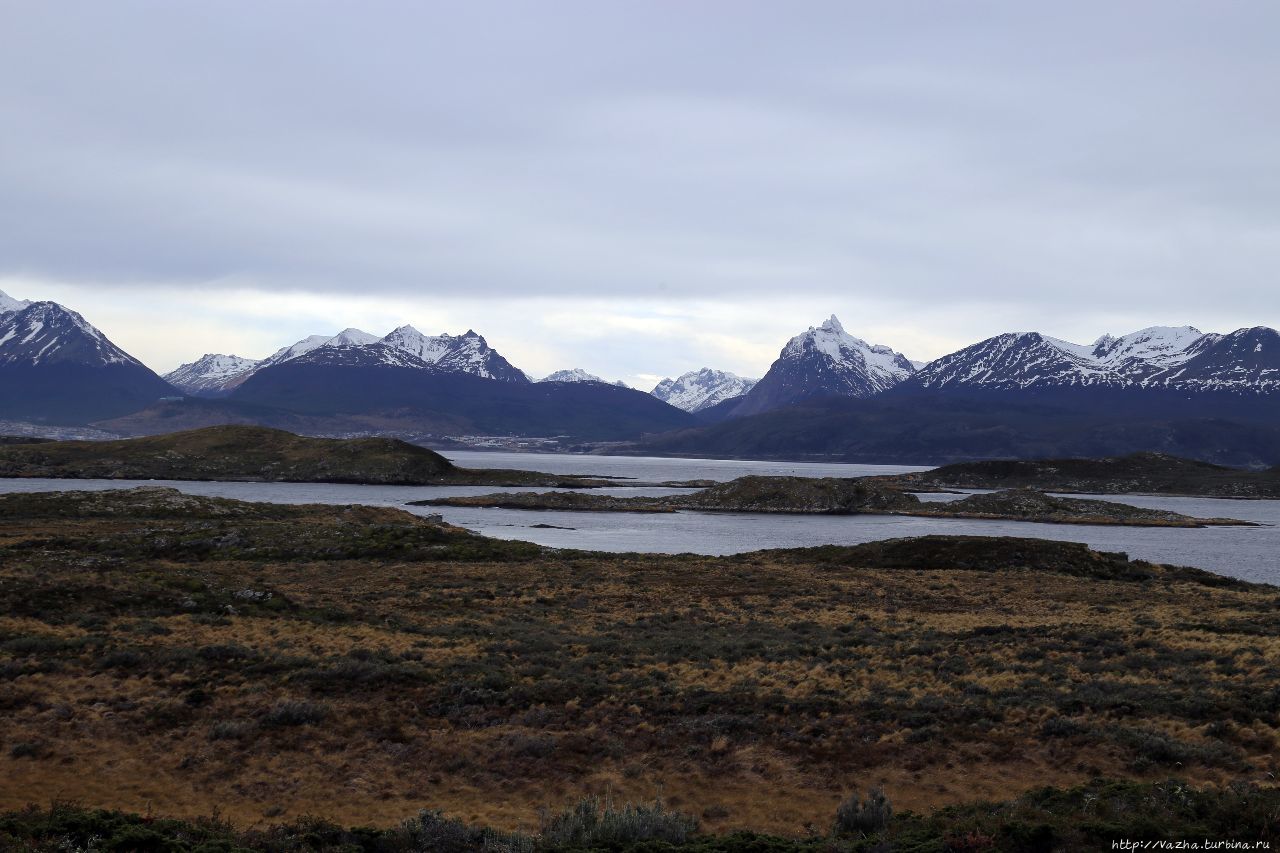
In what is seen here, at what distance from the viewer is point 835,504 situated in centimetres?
16150

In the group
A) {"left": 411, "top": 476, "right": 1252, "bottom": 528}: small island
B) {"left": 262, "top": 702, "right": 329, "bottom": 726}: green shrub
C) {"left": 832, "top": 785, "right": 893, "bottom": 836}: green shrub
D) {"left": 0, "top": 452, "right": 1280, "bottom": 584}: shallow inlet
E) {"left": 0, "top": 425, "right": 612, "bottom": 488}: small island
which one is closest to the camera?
{"left": 832, "top": 785, "right": 893, "bottom": 836}: green shrub

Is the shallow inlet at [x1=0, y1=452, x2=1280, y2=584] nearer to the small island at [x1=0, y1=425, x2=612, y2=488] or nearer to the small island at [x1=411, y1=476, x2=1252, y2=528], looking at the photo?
the small island at [x1=411, y1=476, x2=1252, y2=528]

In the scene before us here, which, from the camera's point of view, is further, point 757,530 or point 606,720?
point 757,530

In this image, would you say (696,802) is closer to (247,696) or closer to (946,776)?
(946,776)

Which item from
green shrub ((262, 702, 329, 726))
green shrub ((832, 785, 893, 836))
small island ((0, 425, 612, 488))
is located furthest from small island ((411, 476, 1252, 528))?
green shrub ((832, 785, 893, 836))

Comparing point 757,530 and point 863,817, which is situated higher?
point 863,817

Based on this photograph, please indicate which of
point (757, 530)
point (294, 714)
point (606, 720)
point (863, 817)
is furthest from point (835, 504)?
point (863, 817)

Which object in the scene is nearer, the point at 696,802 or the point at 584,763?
the point at 696,802

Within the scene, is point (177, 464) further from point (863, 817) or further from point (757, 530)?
point (863, 817)

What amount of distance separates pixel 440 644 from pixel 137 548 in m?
38.2

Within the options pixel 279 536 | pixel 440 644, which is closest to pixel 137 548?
pixel 279 536

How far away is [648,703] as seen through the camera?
2367 cm

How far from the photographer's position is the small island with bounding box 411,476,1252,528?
146625 mm

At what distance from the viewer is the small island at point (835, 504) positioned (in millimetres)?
146625
